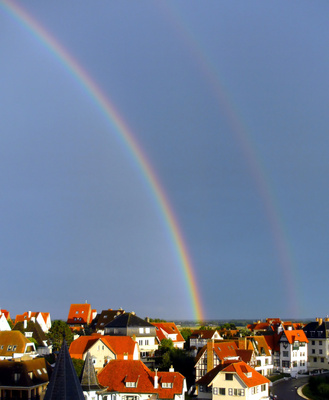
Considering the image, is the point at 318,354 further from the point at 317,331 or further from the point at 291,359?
the point at 291,359

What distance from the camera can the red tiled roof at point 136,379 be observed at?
58312mm

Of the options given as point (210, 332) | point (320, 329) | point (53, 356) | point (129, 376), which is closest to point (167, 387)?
point (129, 376)

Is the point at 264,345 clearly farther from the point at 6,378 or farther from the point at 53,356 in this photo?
the point at 6,378

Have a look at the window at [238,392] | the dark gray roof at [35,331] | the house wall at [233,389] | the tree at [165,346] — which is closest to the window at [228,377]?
the house wall at [233,389]

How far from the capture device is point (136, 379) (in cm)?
5912

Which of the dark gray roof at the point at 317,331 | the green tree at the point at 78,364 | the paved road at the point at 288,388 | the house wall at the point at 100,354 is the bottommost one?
the paved road at the point at 288,388

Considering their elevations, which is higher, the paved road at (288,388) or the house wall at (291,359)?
the house wall at (291,359)

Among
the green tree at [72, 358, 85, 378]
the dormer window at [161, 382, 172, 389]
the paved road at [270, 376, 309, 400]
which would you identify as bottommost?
the paved road at [270, 376, 309, 400]

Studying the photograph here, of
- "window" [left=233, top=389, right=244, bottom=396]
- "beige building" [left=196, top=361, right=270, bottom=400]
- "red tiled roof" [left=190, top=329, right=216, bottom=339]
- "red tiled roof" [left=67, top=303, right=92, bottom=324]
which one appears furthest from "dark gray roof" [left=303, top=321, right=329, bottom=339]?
"red tiled roof" [left=67, top=303, right=92, bottom=324]

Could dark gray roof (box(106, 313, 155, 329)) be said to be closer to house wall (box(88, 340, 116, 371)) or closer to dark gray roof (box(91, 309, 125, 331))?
house wall (box(88, 340, 116, 371))

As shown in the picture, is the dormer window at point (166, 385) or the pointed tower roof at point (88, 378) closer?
the pointed tower roof at point (88, 378)

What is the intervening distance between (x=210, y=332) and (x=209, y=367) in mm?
19954

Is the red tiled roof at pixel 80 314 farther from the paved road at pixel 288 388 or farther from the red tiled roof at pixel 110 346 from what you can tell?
the paved road at pixel 288 388

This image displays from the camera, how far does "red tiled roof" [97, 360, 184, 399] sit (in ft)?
191
